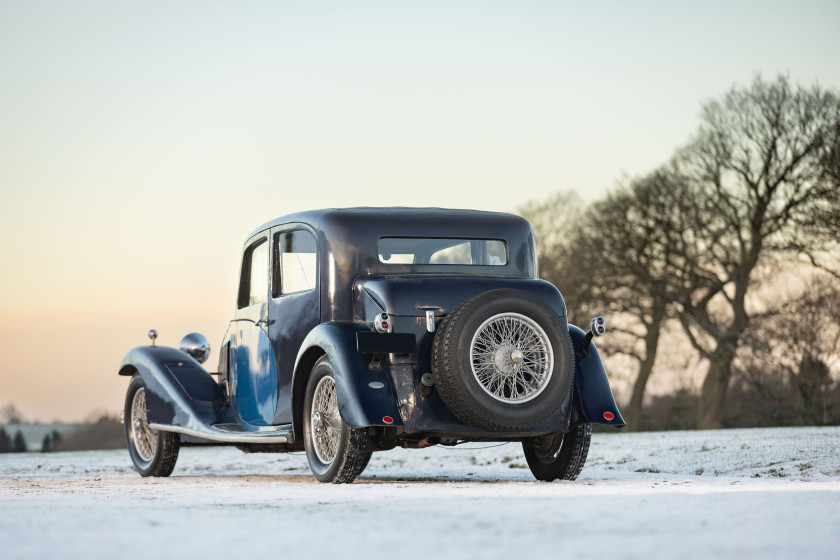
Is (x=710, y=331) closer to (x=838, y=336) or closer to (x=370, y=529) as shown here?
(x=838, y=336)

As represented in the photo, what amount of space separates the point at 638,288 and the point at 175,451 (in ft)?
78.6

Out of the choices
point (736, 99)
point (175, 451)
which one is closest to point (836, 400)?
point (736, 99)

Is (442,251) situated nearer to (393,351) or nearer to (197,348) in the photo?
(393,351)

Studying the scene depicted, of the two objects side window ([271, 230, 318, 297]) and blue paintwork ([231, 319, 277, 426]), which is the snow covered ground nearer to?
blue paintwork ([231, 319, 277, 426])

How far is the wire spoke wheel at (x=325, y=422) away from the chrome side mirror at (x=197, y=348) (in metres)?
3.19

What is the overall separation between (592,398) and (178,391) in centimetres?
395

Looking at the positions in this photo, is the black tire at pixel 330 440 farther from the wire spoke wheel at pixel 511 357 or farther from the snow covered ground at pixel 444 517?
the wire spoke wheel at pixel 511 357

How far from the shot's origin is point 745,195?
107 feet

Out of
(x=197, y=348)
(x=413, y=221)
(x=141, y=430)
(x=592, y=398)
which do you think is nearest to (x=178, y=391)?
(x=197, y=348)

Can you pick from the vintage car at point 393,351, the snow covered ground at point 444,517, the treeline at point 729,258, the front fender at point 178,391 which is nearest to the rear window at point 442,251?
the vintage car at point 393,351

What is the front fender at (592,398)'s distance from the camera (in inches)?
324

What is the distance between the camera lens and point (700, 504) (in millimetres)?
5812

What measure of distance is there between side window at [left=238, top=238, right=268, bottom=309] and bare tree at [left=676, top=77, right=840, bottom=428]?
2350 centimetres

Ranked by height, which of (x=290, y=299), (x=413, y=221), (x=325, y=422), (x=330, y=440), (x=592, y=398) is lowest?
(x=330, y=440)
